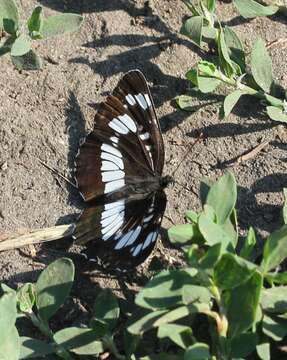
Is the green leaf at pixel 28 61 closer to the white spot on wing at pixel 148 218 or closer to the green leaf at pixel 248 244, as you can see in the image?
the white spot on wing at pixel 148 218

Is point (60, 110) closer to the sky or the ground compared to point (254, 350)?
closer to the sky

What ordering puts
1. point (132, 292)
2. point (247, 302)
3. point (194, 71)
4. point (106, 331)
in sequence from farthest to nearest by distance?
point (194, 71)
point (132, 292)
point (106, 331)
point (247, 302)

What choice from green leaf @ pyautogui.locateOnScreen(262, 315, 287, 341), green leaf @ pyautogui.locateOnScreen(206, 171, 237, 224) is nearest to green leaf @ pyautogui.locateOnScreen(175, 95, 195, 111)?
green leaf @ pyautogui.locateOnScreen(206, 171, 237, 224)

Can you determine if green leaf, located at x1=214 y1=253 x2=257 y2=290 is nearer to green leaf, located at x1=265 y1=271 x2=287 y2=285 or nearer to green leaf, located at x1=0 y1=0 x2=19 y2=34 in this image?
green leaf, located at x1=265 y1=271 x2=287 y2=285

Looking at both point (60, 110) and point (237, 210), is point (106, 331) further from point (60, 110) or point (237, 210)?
point (60, 110)

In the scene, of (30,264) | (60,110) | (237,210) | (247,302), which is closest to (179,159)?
(237,210)

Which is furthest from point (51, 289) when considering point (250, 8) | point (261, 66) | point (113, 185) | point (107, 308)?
point (250, 8)

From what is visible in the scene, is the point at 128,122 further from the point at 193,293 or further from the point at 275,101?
the point at 193,293

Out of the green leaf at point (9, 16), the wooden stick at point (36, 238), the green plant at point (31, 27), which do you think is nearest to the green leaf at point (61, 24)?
the green plant at point (31, 27)
